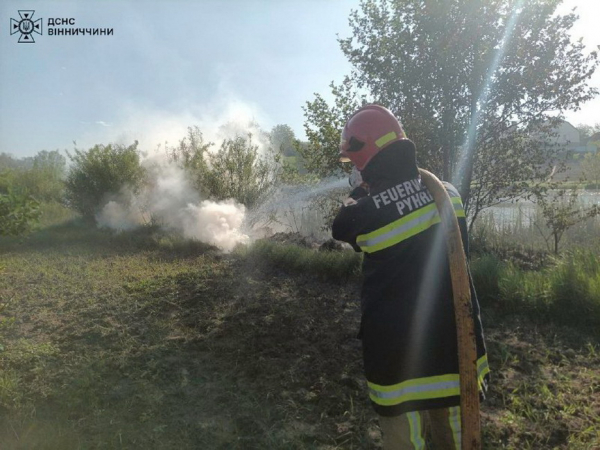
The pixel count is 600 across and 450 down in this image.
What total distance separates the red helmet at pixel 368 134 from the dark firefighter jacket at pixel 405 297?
9cm

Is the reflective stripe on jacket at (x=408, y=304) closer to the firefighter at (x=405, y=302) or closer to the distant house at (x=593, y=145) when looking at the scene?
the firefighter at (x=405, y=302)

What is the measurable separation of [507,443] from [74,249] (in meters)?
9.89

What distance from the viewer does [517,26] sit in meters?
5.35

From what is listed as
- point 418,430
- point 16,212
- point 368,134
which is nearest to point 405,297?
point 418,430

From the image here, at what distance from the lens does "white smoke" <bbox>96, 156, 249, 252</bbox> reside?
32.1ft

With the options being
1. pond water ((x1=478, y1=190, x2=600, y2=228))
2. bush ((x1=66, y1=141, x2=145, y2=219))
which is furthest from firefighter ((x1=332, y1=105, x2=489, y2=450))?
bush ((x1=66, y1=141, x2=145, y2=219))

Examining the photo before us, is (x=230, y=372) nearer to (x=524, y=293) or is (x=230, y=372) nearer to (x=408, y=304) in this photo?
(x=408, y=304)

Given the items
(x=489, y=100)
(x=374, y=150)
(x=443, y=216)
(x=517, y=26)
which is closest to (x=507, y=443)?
(x=443, y=216)

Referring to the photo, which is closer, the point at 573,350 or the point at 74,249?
the point at 573,350

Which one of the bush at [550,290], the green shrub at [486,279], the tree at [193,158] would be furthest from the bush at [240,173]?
the bush at [550,290]

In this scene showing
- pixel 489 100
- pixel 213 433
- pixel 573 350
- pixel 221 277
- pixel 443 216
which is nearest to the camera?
pixel 443 216

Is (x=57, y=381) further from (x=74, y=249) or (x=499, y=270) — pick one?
(x=74, y=249)

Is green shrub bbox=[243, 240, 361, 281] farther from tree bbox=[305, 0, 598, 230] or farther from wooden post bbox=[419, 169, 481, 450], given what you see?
wooden post bbox=[419, 169, 481, 450]

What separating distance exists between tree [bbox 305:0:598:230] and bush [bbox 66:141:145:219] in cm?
923
